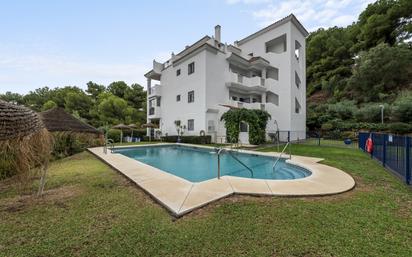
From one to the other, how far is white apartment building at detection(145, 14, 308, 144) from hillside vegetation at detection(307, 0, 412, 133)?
6.32 meters

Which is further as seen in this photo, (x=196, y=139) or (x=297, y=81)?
(x=297, y=81)

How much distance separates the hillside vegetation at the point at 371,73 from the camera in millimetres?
21047

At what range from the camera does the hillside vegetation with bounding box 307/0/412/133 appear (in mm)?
21047

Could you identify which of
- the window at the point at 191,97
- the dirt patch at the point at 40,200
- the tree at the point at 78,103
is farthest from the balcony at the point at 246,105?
the tree at the point at 78,103

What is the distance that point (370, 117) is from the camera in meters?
21.3

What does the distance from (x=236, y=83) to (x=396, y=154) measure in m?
14.8

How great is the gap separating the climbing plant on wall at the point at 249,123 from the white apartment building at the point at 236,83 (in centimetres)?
140

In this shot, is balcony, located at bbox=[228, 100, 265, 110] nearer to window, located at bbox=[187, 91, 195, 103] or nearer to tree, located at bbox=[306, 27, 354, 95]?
window, located at bbox=[187, 91, 195, 103]

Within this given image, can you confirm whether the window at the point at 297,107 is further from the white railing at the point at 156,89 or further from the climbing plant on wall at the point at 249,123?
the white railing at the point at 156,89

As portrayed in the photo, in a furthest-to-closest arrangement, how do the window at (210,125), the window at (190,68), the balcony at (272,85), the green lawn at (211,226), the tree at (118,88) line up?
1. the tree at (118,88)
2. the balcony at (272,85)
3. the window at (190,68)
4. the window at (210,125)
5. the green lawn at (211,226)

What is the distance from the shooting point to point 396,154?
6.29 metres

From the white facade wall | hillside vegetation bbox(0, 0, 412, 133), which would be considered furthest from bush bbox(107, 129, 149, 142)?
the white facade wall

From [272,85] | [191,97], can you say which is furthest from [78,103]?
[272,85]

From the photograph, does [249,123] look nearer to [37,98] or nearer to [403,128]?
[403,128]
